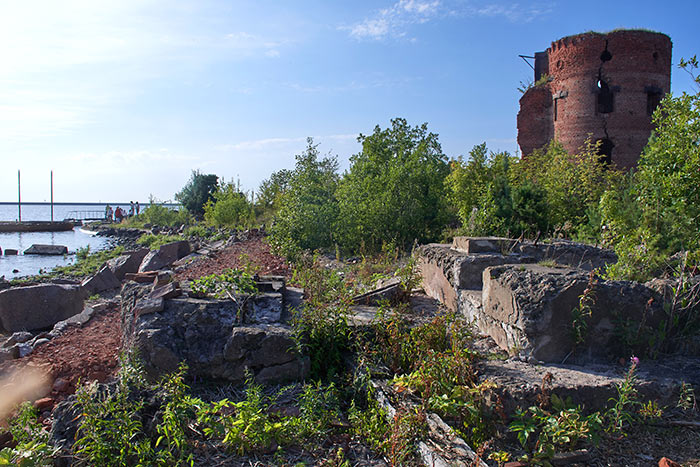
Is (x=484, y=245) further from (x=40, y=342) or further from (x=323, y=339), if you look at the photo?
(x=40, y=342)

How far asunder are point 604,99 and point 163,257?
22.7 m

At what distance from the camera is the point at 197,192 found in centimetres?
3516

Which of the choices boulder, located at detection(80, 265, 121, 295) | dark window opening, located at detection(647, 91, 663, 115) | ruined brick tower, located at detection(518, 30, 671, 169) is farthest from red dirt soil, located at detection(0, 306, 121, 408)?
dark window opening, located at detection(647, 91, 663, 115)

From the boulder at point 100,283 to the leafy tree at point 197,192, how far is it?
23.9 meters

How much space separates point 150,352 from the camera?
3793mm

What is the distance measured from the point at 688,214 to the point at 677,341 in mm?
3334

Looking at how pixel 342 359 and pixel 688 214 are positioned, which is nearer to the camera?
pixel 342 359

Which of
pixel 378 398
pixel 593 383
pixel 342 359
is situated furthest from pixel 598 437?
pixel 342 359

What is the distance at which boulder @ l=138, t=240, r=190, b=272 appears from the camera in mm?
12586

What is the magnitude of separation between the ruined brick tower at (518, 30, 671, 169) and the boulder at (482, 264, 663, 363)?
67.9ft

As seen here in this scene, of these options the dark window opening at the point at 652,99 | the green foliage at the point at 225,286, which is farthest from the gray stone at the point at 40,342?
the dark window opening at the point at 652,99

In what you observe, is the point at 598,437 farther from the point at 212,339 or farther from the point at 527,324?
the point at 212,339

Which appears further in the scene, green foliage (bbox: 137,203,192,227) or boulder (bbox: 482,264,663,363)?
green foliage (bbox: 137,203,192,227)

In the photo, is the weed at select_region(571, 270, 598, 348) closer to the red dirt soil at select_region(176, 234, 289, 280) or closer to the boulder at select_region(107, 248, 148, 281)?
the red dirt soil at select_region(176, 234, 289, 280)
